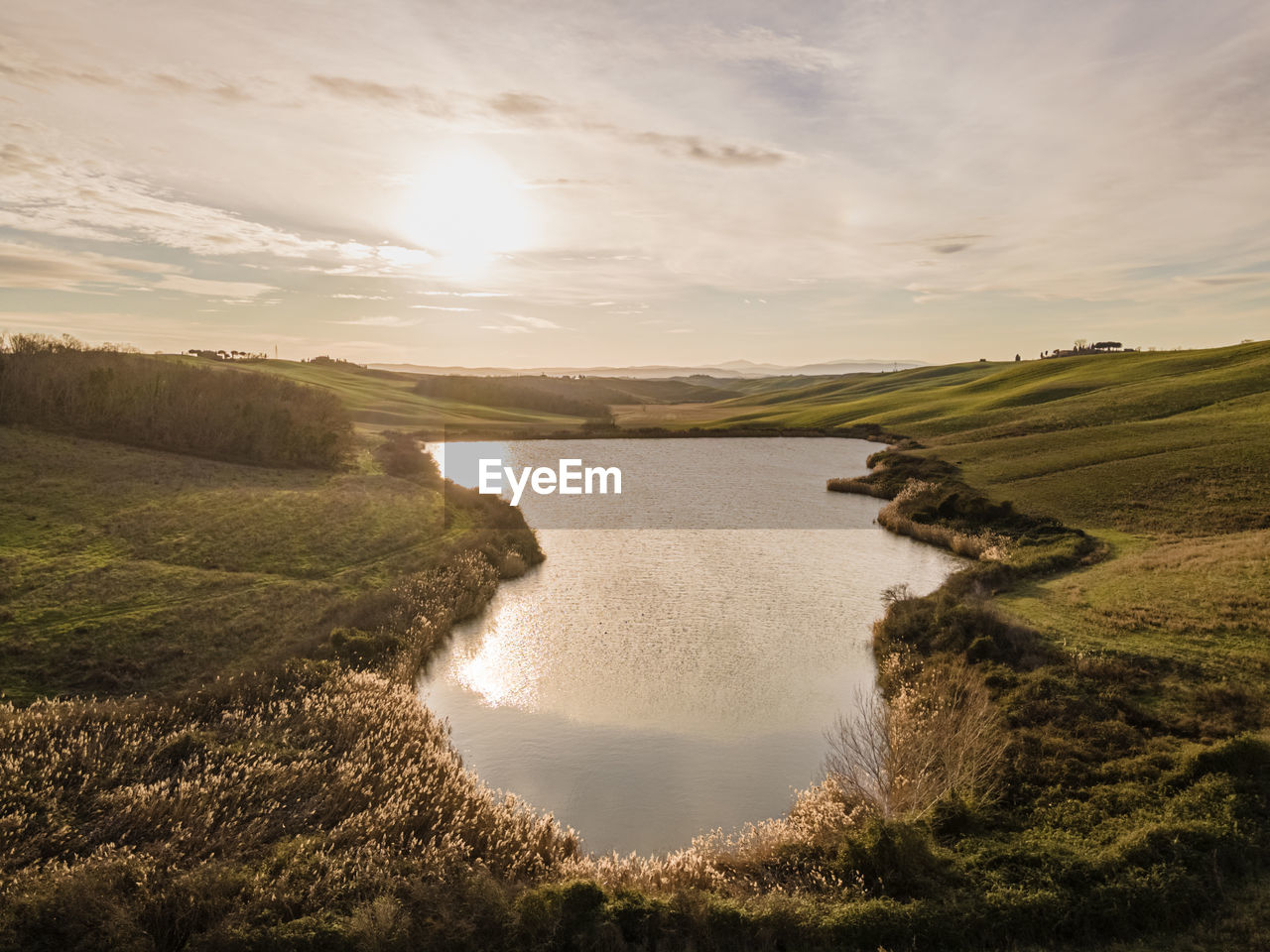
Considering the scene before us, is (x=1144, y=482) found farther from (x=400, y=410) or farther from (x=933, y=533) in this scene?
(x=400, y=410)

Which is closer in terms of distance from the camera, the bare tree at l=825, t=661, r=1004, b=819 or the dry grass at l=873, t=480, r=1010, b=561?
the bare tree at l=825, t=661, r=1004, b=819

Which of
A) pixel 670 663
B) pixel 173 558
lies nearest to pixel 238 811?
pixel 670 663

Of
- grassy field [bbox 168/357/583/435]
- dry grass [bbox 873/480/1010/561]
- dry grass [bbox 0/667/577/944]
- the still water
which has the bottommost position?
the still water

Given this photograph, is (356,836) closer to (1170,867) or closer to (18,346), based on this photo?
(1170,867)

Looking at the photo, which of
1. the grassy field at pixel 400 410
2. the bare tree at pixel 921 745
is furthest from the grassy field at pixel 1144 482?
the grassy field at pixel 400 410

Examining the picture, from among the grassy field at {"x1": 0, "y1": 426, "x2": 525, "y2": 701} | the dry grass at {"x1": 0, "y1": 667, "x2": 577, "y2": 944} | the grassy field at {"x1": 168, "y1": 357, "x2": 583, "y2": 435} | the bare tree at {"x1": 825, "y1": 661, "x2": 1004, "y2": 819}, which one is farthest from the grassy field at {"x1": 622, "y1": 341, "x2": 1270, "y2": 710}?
the grassy field at {"x1": 168, "y1": 357, "x2": 583, "y2": 435}

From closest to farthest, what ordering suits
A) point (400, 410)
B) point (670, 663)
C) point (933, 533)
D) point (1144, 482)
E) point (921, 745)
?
point (921, 745), point (670, 663), point (933, 533), point (1144, 482), point (400, 410)

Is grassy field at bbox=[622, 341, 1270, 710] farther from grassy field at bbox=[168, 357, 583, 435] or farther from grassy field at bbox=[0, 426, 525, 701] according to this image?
grassy field at bbox=[168, 357, 583, 435]

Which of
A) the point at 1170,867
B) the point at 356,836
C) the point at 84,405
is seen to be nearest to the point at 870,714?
the point at 1170,867
